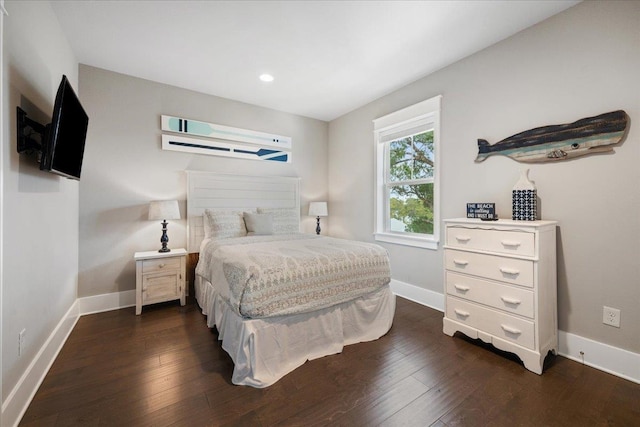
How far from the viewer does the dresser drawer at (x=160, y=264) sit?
2.79 m

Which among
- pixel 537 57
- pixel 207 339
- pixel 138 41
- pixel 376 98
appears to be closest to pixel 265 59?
pixel 138 41

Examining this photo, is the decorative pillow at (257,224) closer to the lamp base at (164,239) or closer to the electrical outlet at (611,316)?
the lamp base at (164,239)

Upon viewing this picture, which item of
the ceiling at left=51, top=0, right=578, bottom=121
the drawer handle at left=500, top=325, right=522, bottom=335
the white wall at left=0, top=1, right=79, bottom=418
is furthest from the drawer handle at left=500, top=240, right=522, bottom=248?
the white wall at left=0, top=1, right=79, bottom=418

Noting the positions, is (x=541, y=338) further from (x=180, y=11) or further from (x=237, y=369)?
(x=180, y=11)

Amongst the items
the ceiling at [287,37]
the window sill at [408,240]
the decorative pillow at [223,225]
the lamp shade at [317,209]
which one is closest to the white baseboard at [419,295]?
the window sill at [408,240]

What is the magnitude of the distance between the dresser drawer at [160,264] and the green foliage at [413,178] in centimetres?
280

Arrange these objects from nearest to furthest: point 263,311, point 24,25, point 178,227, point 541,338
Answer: point 24,25, point 263,311, point 541,338, point 178,227

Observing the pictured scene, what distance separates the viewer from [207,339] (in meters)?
2.27

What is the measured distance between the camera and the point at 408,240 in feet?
10.9

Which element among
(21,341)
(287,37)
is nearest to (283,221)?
(287,37)

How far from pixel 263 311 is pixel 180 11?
2.37 meters

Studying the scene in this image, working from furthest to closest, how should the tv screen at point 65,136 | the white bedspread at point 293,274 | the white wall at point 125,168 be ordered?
the white wall at point 125,168
the white bedspread at point 293,274
the tv screen at point 65,136

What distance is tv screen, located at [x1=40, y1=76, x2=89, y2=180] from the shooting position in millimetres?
1624

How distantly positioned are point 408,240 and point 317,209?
1.54 m
